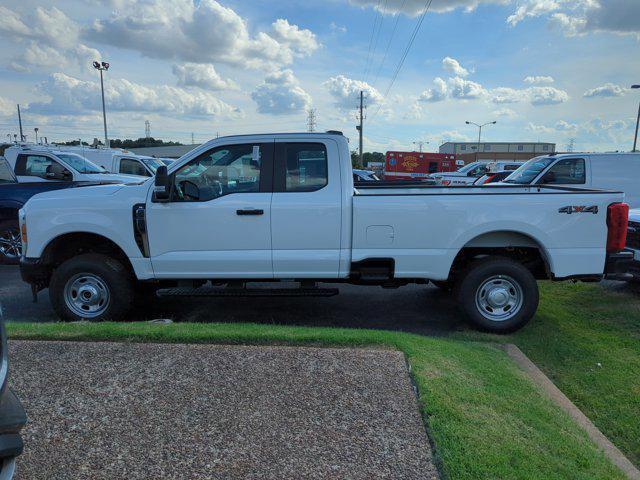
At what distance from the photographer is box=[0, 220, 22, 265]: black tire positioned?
9422 millimetres

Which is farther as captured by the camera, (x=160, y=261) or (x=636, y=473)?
(x=160, y=261)

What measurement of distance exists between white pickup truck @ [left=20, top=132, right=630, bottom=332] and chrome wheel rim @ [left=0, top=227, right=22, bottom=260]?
455 cm

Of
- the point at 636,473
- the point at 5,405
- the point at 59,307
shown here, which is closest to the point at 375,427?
the point at 636,473

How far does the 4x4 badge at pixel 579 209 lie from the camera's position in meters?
5.31

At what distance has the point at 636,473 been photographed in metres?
3.17

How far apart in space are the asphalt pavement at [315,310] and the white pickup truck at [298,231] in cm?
68

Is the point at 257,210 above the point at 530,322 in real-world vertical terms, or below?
above

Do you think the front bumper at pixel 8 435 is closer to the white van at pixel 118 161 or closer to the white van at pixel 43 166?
the white van at pixel 43 166

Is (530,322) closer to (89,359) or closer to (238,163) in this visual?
(238,163)

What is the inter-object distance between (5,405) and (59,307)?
3906 mm

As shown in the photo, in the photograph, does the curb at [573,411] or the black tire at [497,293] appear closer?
the curb at [573,411]

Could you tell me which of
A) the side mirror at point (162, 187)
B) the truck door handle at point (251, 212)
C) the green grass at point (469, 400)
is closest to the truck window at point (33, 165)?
the side mirror at point (162, 187)

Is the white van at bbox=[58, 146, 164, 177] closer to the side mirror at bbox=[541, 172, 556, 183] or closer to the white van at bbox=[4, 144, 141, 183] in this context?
the white van at bbox=[4, 144, 141, 183]

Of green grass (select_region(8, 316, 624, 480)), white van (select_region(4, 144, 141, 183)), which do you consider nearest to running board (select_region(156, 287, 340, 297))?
green grass (select_region(8, 316, 624, 480))
